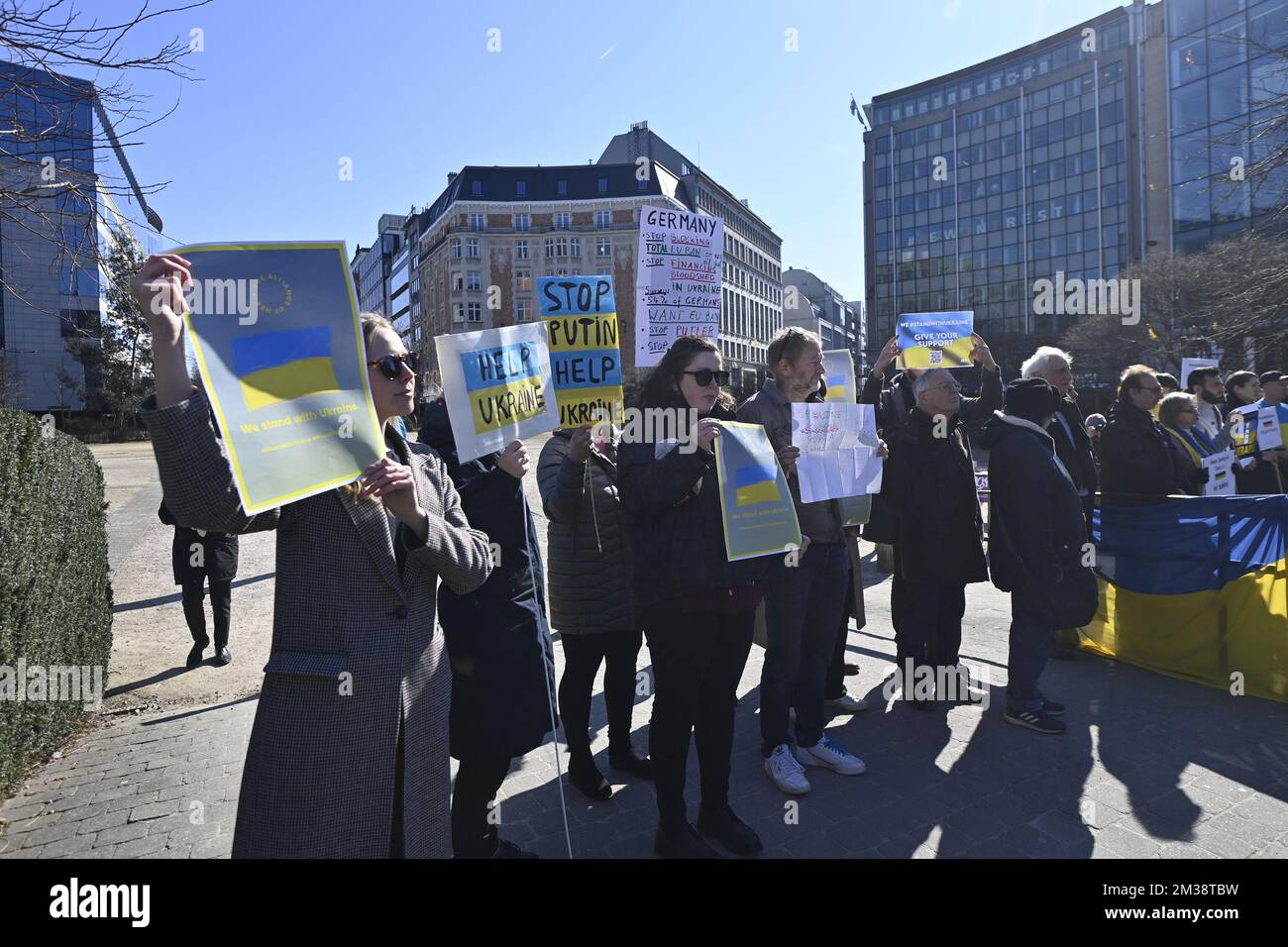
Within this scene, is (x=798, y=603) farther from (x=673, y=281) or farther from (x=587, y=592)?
(x=673, y=281)

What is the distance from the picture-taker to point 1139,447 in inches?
233

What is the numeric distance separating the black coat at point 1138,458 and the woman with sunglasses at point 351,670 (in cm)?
567

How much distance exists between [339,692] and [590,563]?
6.73 ft

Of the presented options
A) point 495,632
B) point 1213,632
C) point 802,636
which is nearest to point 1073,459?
point 1213,632

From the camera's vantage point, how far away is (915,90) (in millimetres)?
71438

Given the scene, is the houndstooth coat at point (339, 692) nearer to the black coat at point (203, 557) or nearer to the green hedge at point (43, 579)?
the green hedge at point (43, 579)

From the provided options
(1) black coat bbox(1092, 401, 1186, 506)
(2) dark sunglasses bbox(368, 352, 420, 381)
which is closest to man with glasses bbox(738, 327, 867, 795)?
(2) dark sunglasses bbox(368, 352, 420, 381)

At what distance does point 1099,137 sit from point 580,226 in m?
45.3

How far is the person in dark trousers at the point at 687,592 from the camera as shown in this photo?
124 inches

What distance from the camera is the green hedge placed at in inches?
152

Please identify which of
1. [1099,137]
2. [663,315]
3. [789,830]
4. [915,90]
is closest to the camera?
[789,830]

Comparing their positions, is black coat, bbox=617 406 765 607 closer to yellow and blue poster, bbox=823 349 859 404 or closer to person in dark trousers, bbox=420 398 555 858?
person in dark trousers, bbox=420 398 555 858

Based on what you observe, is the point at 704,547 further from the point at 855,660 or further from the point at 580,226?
the point at 580,226
